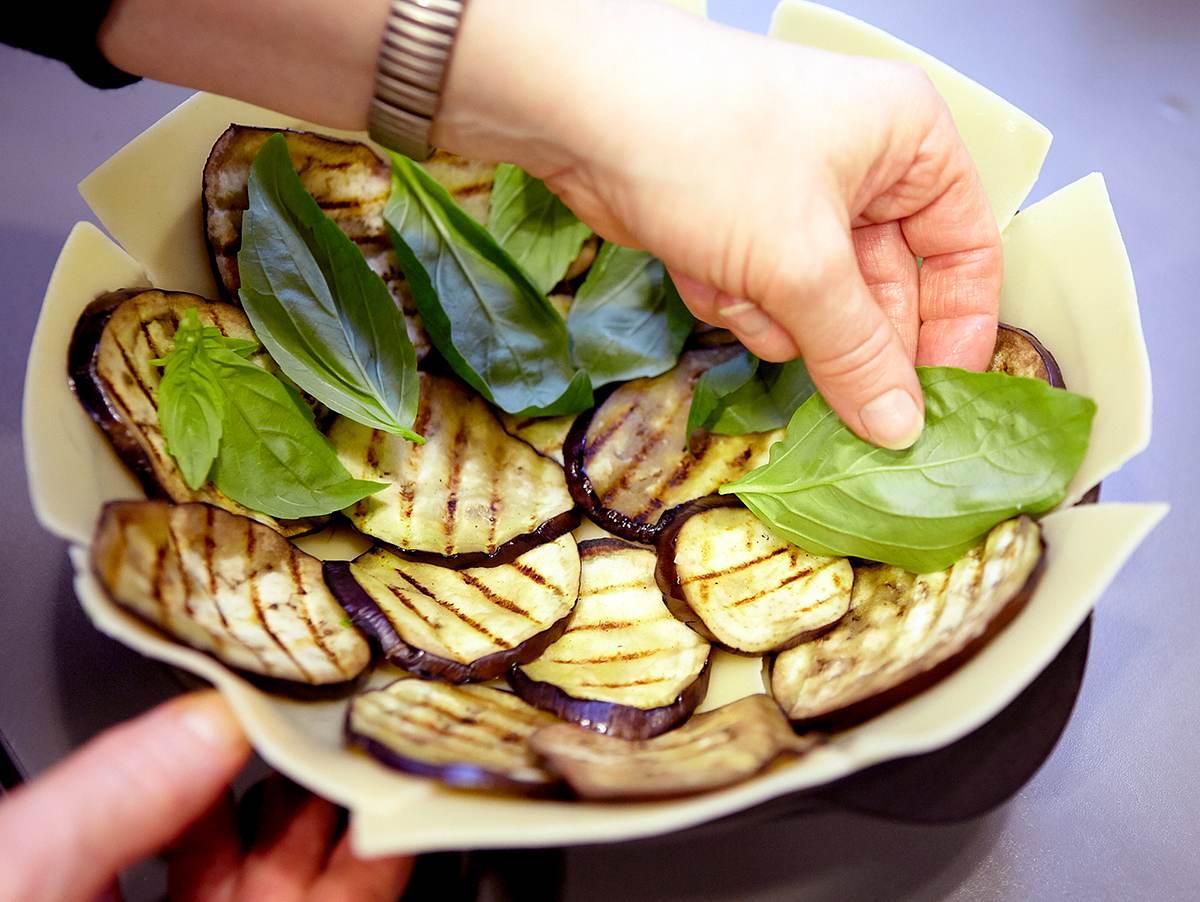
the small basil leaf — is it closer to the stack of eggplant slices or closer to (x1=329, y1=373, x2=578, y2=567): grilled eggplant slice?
the stack of eggplant slices

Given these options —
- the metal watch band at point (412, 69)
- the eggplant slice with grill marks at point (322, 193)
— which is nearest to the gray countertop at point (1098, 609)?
the eggplant slice with grill marks at point (322, 193)

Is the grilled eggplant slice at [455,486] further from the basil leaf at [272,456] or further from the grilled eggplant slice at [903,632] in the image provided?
the grilled eggplant slice at [903,632]

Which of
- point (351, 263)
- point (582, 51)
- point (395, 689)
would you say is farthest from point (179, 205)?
point (395, 689)

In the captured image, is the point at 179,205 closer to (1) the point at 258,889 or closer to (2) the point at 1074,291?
(1) the point at 258,889

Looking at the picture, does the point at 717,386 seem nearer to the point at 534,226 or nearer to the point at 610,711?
the point at 534,226

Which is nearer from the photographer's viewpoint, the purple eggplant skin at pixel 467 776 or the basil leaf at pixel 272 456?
the purple eggplant skin at pixel 467 776

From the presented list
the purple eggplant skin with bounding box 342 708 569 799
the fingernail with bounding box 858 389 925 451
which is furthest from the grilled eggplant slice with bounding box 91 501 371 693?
the fingernail with bounding box 858 389 925 451

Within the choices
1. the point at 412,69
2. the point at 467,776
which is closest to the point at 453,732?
the point at 467,776
